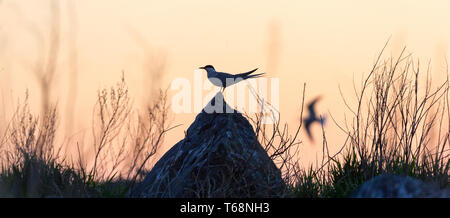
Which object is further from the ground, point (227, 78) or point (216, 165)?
point (227, 78)

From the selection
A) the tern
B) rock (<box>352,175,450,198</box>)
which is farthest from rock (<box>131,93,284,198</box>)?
rock (<box>352,175,450,198</box>)

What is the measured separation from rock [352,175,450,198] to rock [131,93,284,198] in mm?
1034

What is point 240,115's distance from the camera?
17.5 ft

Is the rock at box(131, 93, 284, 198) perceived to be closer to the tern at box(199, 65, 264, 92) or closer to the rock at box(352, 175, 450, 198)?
the tern at box(199, 65, 264, 92)

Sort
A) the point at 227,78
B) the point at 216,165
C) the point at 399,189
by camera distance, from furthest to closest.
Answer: the point at 227,78 → the point at 216,165 → the point at 399,189

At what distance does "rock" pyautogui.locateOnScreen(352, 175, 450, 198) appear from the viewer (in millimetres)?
3479

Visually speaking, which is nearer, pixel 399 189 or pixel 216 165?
pixel 399 189

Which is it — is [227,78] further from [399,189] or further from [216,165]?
[399,189]

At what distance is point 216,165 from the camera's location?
4.77m

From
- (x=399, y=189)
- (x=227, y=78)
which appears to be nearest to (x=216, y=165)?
(x=227, y=78)

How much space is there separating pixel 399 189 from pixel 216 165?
5.62 feet

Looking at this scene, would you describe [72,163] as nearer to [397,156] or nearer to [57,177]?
[57,177]

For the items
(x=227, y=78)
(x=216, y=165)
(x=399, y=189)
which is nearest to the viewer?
(x=399, y=189)
